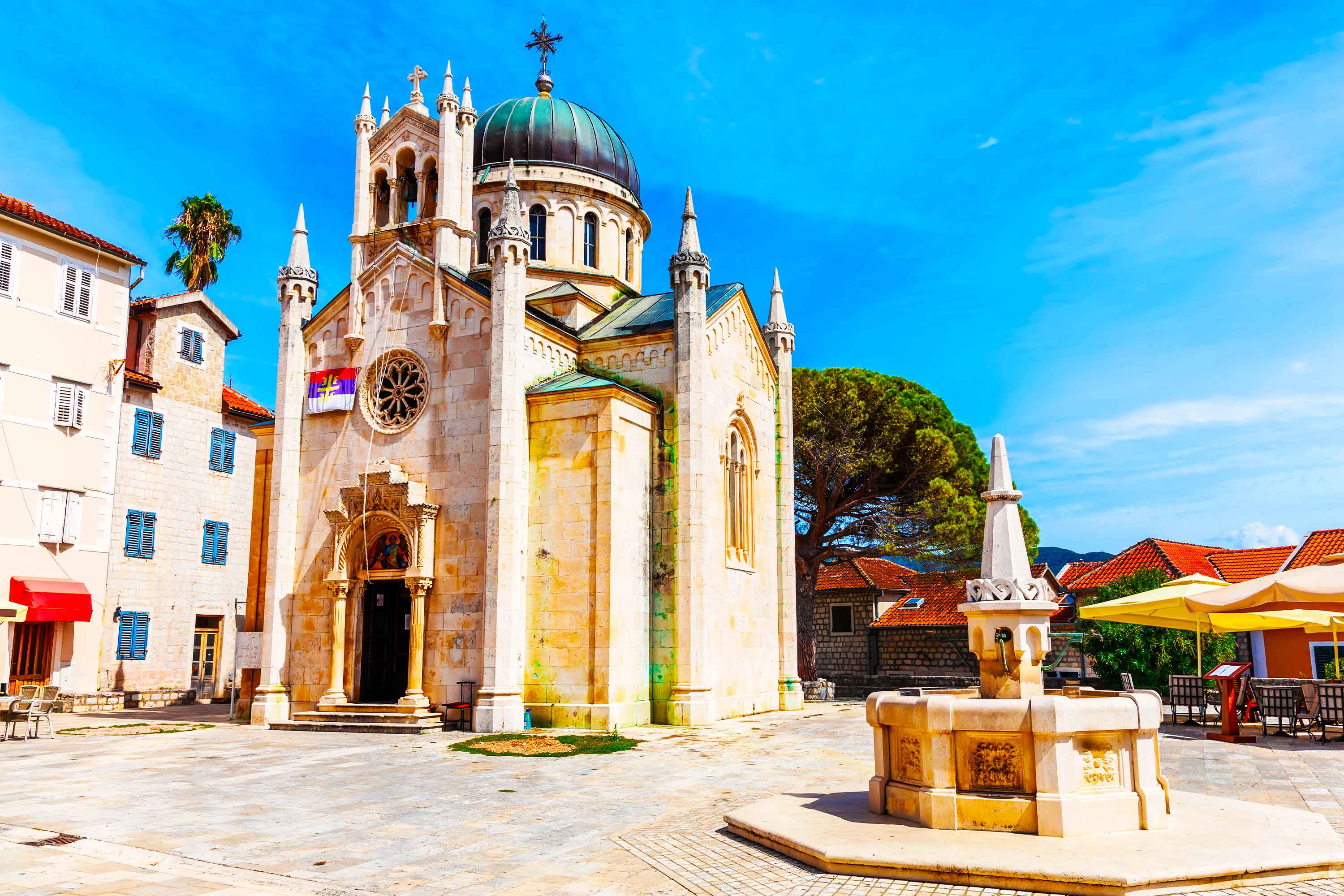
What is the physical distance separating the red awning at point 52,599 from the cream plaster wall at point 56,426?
27 centimetres

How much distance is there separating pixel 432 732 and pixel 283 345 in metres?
10.9

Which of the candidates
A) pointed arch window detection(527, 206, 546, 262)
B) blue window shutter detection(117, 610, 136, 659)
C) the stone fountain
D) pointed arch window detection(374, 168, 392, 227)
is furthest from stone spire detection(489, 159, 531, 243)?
blue window shutter detection(117, 610, 136, 659)

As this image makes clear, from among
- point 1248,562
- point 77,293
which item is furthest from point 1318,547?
point 77,293

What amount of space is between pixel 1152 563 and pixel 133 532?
3777 cm

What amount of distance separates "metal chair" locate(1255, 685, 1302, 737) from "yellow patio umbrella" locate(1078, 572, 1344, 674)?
1.14 m

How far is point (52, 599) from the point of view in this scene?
2630 centimetres

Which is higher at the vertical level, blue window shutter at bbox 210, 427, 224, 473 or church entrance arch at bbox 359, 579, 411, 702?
blue window shutter at bbox 210, 427, 224, 473

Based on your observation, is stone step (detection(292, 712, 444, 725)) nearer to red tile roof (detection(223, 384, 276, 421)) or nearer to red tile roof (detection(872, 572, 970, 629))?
red tile roof (detection(223, 384, 276, 421))

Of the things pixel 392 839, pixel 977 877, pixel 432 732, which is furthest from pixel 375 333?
pixel 977 877

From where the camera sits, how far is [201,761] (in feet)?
49.8

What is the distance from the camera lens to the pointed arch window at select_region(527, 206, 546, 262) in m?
28.0

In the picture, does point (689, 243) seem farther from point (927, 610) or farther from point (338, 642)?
point (927, 610)

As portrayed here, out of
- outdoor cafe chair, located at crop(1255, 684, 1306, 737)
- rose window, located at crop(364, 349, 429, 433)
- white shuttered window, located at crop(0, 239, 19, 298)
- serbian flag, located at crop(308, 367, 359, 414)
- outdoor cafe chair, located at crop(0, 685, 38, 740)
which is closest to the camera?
outdoor cafe chair, located at crop(1255, 684, 1306, 737)

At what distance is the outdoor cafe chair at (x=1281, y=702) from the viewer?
17.6m
